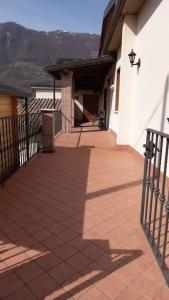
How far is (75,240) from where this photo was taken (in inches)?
95.2

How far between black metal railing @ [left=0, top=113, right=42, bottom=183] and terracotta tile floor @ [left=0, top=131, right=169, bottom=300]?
26cm

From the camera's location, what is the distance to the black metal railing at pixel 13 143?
163 inches

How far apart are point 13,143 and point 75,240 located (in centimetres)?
280

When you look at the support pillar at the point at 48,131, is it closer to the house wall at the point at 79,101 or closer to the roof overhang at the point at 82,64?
the roof overhang at the point at 82,64

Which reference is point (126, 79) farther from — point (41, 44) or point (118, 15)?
point (41, 44)

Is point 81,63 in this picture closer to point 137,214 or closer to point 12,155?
point 12,155

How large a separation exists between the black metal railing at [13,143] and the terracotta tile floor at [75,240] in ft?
0.85

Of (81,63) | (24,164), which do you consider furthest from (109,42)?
(24,164)

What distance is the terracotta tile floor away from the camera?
181 cm

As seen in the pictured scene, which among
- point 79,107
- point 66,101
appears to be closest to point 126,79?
point 66,101

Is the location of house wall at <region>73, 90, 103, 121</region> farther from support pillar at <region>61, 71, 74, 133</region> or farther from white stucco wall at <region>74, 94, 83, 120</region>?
support pillar at <region>61, 71, 74, 133</region>

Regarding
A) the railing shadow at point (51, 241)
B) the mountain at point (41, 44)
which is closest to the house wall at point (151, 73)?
the railing shadow at point (51, 241)

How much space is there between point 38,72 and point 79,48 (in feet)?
117

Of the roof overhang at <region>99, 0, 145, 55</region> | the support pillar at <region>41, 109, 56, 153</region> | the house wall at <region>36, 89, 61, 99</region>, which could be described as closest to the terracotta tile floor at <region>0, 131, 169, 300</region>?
the support pillar at <region>41, 109, 56, 153</region>
